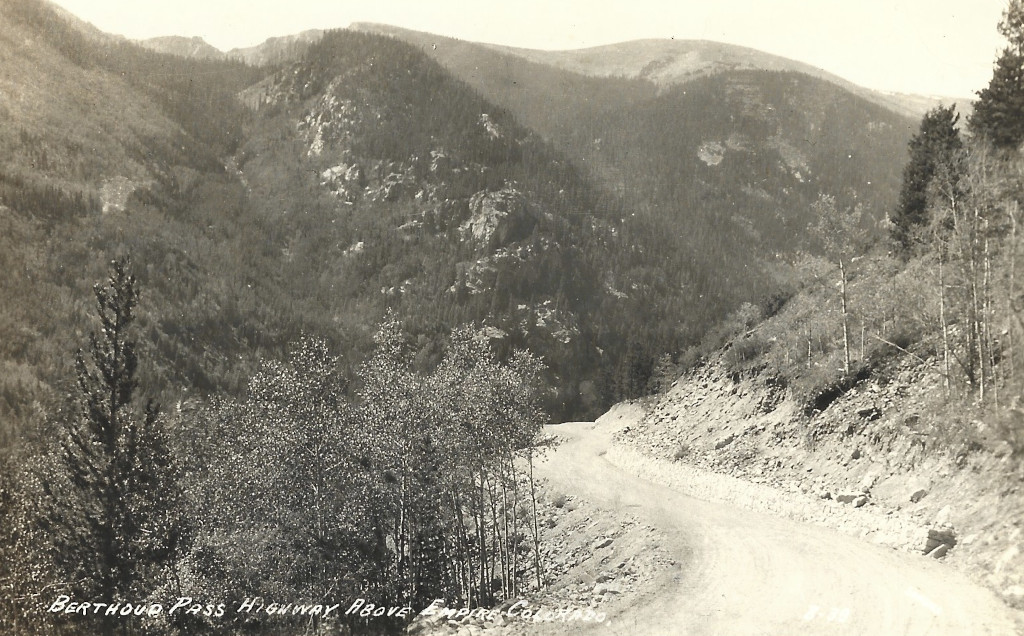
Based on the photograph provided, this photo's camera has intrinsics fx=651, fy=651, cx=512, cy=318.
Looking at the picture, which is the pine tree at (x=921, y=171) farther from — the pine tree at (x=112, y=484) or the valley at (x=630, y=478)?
the pine tree at (x=112, y=484)

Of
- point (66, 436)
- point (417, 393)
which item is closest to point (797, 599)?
point (417, 393)

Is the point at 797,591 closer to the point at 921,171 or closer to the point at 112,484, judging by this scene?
the point at 112,484

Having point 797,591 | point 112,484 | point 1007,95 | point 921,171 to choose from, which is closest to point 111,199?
point 112,484

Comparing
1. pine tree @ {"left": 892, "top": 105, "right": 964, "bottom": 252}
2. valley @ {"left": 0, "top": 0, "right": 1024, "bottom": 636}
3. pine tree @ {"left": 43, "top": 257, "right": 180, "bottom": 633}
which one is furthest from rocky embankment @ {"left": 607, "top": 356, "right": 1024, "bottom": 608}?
pine tree @ {"left": 43, "top": 257, "right": 180, "bottom": 633}

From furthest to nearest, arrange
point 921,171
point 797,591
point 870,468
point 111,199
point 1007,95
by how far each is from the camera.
Result: 1. point 111,199
2. point 921,171
3. point 1007,95
4. point 870,468
5. point 797,591

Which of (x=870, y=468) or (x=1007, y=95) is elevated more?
(x=1007, y=95)

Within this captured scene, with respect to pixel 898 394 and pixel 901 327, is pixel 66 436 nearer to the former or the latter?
pixel 898 394

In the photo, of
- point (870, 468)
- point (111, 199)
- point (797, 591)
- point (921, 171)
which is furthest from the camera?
point (111, 199)

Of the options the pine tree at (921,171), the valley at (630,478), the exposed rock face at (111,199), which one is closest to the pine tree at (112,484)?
the valley at (630,478)
